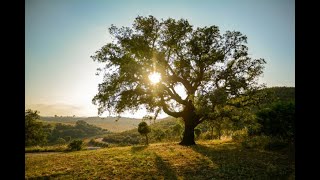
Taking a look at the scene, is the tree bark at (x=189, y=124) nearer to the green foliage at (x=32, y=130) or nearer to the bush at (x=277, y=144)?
the bush at (x=277, y=144)

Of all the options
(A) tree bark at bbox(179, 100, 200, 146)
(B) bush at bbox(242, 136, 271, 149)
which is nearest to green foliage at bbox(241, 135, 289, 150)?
(B) bush at bbox(242, 136, 271, 149)

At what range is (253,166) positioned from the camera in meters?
15.7

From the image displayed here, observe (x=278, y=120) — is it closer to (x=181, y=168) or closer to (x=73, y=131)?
(x=181, y=168)

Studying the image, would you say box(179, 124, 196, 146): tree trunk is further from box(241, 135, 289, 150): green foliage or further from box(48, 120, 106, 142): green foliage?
box(48, 120, 106, 142): green foliage

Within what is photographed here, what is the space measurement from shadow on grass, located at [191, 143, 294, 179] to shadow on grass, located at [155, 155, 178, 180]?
2.21 meters

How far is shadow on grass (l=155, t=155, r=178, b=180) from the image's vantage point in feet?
45.3

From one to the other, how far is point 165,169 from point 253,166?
219 inches

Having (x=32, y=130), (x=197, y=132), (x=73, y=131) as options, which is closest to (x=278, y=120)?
(x=197, y=132)

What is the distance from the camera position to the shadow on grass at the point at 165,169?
1380 cm

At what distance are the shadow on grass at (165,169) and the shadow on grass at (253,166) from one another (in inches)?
87.1
